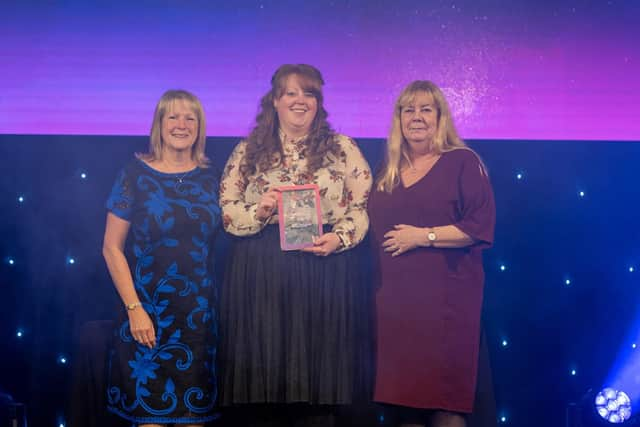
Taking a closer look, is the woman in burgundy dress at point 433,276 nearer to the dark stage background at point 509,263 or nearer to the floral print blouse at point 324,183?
the floral print blouse at point 324,183

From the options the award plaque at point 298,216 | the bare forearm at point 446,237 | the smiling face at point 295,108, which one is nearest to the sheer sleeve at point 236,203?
the award plaque at point 298,216

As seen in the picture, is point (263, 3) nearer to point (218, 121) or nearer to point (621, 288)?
point (218, 121)

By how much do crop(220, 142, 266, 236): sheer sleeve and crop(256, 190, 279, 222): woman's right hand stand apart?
0.07 ft

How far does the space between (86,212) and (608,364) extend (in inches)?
104

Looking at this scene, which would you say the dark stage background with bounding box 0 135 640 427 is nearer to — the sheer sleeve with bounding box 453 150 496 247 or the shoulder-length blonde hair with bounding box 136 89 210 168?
the shoulder-length blonde hair with bounding box 136 89 210 168

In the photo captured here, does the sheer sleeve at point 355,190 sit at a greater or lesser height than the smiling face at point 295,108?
lesser

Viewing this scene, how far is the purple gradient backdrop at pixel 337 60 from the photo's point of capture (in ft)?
11.6

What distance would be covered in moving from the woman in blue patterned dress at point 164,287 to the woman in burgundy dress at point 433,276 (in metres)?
0.75

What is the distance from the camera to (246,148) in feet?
10.4

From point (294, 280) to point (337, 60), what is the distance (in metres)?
1.17

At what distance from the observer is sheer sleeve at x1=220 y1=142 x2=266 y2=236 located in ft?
10.0

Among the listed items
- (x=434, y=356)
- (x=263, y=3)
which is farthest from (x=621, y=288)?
(x=263, y=3)

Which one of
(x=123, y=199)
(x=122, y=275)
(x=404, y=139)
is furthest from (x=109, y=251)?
(x=404, y=139)

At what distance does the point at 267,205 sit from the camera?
305 cm
